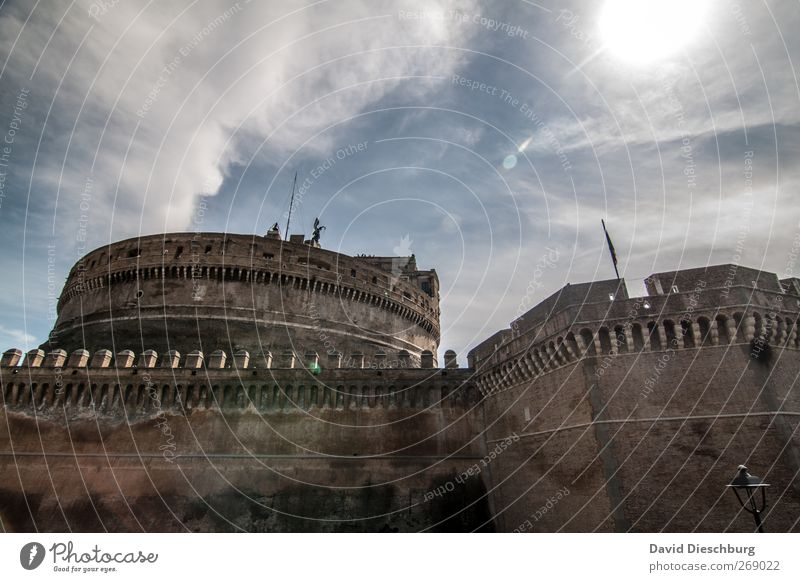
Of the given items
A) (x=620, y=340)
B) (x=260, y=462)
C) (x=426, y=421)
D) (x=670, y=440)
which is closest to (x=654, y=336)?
(x=620, y=340)

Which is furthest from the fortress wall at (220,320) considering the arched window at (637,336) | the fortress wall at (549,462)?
the arched window at (637,336)

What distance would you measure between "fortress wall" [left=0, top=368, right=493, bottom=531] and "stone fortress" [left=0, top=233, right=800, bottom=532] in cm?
6

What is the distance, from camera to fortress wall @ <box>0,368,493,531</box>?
13.9m

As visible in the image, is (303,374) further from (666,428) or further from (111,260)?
(111,260)

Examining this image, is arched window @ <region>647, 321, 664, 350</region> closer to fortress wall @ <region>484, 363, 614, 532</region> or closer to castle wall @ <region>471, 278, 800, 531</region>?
castle wall @ <region>471, 278, 800, 531</region>

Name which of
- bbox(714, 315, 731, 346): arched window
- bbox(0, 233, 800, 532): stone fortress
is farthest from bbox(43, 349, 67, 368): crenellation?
bbox(714, 315, 731, 346): arched window

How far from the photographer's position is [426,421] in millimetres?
15328

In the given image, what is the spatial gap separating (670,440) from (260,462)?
523 inches

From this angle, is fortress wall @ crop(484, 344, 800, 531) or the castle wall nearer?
fortress wall @ crop(484, 344, 800, 531)

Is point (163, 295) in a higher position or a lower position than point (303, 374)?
higher

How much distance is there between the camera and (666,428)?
9.90m

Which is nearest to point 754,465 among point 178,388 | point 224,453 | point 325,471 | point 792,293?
point 792,293

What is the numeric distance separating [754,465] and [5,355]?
26.2 meters

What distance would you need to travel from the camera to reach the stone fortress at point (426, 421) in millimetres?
9656
